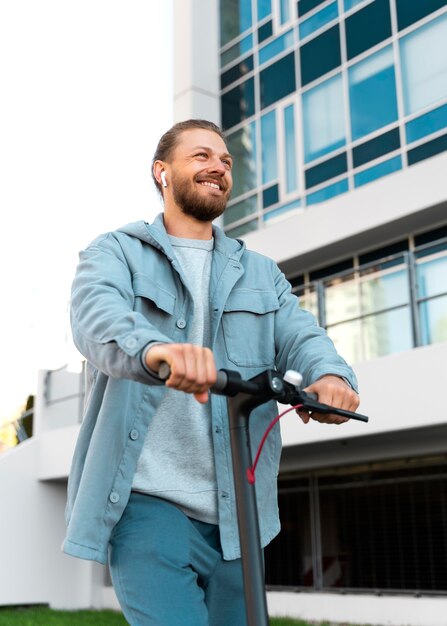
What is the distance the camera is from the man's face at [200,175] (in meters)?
2.25

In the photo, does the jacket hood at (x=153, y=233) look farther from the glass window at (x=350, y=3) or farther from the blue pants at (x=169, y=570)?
the glass window at (x=350, y=3)

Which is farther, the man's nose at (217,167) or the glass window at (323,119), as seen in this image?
the glass window at (323,119)

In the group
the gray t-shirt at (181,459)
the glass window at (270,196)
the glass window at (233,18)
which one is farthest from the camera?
the glass window at (233,18)

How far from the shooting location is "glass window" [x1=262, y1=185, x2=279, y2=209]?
14.5 m

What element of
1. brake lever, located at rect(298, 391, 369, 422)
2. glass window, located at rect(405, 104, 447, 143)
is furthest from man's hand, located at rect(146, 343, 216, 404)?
glass window, located at rect(405, 104, 447, 143)

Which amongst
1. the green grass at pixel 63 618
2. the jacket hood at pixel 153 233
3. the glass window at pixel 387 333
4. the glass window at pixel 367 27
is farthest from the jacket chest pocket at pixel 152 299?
the glass window at pixel 367 27

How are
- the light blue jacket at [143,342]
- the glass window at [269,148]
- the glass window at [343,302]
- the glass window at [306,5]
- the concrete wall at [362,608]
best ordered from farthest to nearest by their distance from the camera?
the glass window at [269,148], the glass window at [306,5], the glass window at [343,302], the concrete wall at [362,608], the light blue jacket at [143,342]

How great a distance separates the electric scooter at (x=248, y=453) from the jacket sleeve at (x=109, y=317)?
0.12m

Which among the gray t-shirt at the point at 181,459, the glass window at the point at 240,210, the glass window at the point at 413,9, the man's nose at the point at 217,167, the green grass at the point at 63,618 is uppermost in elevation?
the glass window at the point at 413,9

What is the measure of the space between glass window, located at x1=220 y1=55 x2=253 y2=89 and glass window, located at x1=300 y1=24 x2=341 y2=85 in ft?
5.12

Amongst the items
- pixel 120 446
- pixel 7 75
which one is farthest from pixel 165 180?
pixel 7 75

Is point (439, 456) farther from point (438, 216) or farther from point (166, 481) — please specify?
point (166, 481)

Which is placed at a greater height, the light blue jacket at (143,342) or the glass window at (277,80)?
the glass window at (277,80)

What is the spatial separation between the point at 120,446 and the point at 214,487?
0.25 m
